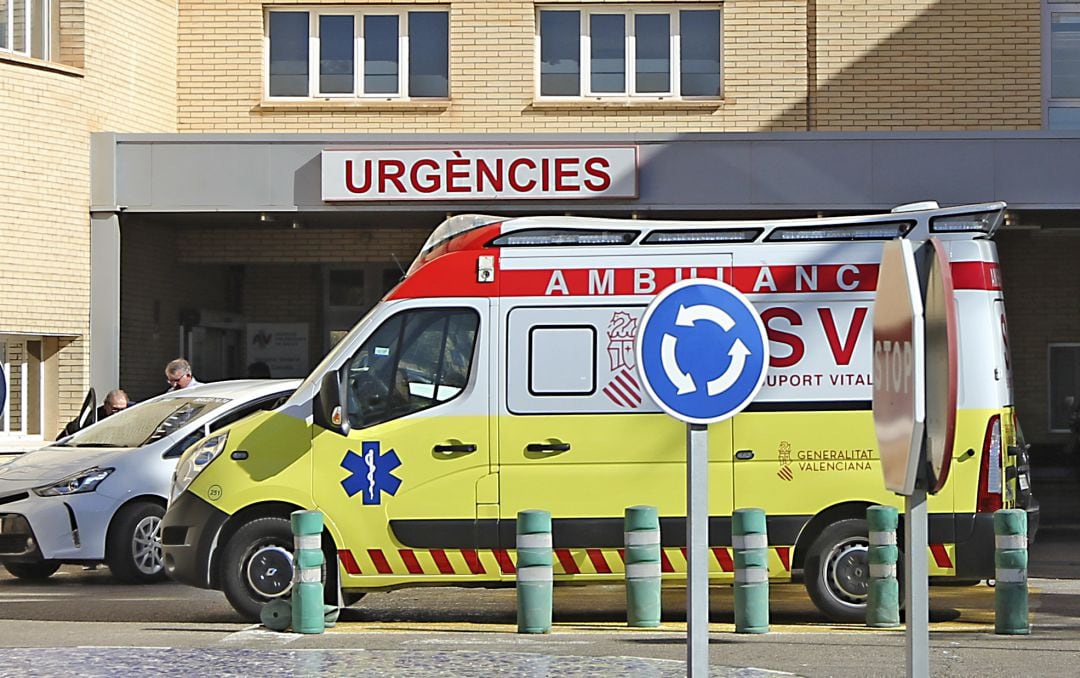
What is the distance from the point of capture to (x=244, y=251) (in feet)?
70.0

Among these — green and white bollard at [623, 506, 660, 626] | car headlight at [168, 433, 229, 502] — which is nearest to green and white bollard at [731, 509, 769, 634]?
green and white bollard at [623, 506, 660, 626]

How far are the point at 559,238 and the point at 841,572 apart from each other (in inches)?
107

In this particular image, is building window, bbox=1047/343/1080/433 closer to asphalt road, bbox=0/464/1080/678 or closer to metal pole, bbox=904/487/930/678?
asphalt road, bbox=0/464/1080/678

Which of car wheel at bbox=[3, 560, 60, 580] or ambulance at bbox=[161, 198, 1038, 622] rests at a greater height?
ambulance at bbox=[161, 198, 1038, 622]

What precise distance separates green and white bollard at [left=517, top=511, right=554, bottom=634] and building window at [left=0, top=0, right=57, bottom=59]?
1055 cm

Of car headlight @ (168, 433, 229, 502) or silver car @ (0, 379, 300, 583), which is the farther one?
silver car @ (0, 379, 300, 583)

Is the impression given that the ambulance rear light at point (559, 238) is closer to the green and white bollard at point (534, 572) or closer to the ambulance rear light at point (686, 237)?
the ambulance rear light at point (686, 237)

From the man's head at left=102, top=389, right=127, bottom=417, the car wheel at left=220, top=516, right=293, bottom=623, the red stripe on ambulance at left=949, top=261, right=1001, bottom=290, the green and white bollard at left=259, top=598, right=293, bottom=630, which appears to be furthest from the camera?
the man's head at left=102, top=389, right=127, bottom=417

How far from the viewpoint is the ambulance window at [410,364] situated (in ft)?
35.9

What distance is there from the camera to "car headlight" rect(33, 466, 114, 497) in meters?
13.8

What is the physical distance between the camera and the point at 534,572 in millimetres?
10305

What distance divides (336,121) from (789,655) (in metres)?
12.4

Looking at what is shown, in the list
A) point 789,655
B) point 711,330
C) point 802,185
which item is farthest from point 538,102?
point 711,330

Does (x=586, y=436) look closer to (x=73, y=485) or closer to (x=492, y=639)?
(x=492, y=639)
